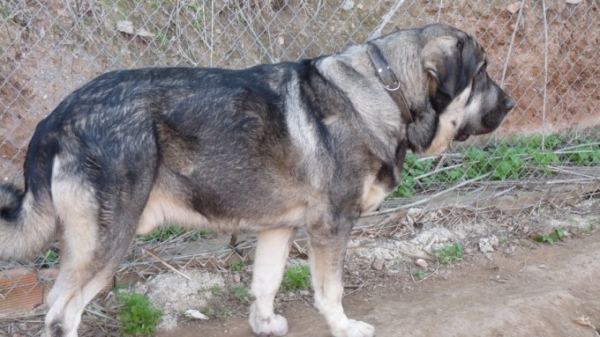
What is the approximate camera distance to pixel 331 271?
3.84 metres

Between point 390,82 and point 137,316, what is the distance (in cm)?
203

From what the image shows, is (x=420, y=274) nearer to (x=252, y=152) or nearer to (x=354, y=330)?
(x=354, y=330)

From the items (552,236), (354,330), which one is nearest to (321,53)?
(552,236)

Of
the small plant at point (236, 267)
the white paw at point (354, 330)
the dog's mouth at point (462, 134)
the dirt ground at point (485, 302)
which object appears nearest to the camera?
the white paw at point (354, 330)

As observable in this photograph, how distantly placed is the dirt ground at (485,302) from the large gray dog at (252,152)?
1.08ft

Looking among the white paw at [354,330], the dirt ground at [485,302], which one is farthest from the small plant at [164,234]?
the white paw at [354,330]

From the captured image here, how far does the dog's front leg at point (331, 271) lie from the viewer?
148 inches

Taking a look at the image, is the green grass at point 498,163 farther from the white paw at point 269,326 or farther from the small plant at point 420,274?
the white paw at point 269,326

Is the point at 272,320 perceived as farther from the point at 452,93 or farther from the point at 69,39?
the point at 69,39

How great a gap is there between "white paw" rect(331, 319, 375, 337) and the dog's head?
107 cm

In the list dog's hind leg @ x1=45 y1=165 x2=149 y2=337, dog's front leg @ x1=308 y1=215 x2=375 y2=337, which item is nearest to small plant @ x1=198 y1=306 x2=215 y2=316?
dog's front leg @ x1=308 y1=215 x2=375 y2=337

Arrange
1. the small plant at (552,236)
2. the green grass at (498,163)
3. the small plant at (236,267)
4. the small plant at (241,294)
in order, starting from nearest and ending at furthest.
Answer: the small plant at (241,294), the small plant at (236,267), the small plant at (552,236), the green grass at (498,163)

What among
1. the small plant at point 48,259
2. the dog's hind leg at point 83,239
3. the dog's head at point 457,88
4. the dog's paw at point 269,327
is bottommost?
the dog's paw at point 269,327

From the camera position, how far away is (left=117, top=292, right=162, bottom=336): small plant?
4.14 meters
